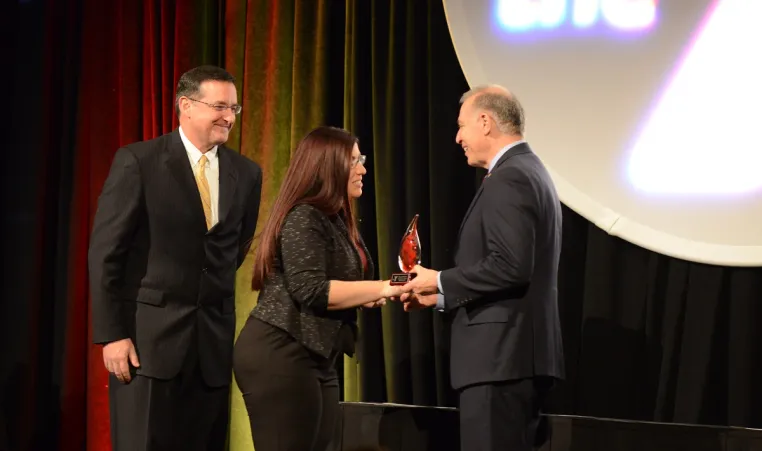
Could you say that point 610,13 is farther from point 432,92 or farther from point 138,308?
point 138,308

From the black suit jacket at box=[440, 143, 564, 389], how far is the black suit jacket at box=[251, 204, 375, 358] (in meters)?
0.32

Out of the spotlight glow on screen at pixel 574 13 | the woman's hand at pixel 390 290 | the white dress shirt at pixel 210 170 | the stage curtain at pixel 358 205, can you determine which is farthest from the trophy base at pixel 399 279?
the spotlight glow on screen at pixel 574 13

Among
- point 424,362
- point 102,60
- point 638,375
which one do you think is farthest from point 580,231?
point 102,60

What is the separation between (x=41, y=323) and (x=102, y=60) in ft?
4.39

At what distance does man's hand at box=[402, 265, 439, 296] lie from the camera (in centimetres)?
254

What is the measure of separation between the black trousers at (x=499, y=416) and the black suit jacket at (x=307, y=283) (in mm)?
398

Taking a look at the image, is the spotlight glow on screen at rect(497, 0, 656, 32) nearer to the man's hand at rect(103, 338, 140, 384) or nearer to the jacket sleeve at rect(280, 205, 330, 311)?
the jacket sleeve at rect(280, 205, 330, 311)

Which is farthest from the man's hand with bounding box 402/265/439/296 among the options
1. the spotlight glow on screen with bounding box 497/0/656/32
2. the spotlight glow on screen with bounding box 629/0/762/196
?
the spotlight glow on screen with bounding box 497/0/656/32

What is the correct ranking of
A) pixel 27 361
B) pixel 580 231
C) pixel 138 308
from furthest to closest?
1. pixel 27 361
2. pixel 580 231
3. pixel 138 308

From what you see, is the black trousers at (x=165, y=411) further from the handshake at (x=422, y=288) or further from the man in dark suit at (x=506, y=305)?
the man in dark suit at (x=506, y=305)

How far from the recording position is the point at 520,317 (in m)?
2.40

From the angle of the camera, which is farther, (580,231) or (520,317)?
(580,231)

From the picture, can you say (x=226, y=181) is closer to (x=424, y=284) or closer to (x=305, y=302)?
(x=305, y=302)

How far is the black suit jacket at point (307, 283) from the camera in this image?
2.32m
